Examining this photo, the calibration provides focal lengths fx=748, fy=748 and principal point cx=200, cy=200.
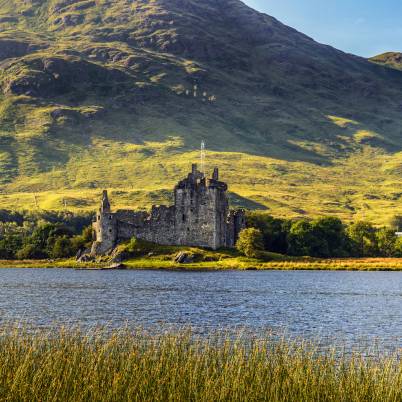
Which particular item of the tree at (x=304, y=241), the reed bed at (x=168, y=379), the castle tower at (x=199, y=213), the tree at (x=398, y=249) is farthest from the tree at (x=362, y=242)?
the reed bed at (x=168, y=379)

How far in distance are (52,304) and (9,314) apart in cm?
1090

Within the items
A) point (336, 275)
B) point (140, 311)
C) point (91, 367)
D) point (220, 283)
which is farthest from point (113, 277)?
point (91, 367)

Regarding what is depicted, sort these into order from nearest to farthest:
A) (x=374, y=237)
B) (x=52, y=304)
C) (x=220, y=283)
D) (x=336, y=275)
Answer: (x=52, y=304) → (x=220, y=283) → (x=336, y=275) → (x=374, y=237)

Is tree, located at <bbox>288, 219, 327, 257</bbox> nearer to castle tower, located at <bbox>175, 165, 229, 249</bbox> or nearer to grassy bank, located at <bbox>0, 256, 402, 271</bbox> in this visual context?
grassy bank, located at <bbox>0, 256, 402, 271</bbox>

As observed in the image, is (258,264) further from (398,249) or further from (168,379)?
(168,379)

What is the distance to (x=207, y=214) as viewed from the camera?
14462cm

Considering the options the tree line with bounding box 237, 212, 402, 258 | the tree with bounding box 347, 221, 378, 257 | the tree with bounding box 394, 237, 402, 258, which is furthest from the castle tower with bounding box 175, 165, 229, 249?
the tree with bounding box 394, 237, 402, 258

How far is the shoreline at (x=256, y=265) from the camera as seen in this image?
12762 centimetres

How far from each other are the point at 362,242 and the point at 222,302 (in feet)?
283

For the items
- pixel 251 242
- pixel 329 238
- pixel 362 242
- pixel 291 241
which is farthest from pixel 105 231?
pixel 362 242

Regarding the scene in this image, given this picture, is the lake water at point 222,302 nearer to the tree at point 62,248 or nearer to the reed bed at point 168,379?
the reed bed at point 168,379

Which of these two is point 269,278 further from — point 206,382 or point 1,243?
point 206,382

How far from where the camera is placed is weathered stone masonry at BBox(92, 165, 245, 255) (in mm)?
143500

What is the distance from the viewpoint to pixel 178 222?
478 ft
